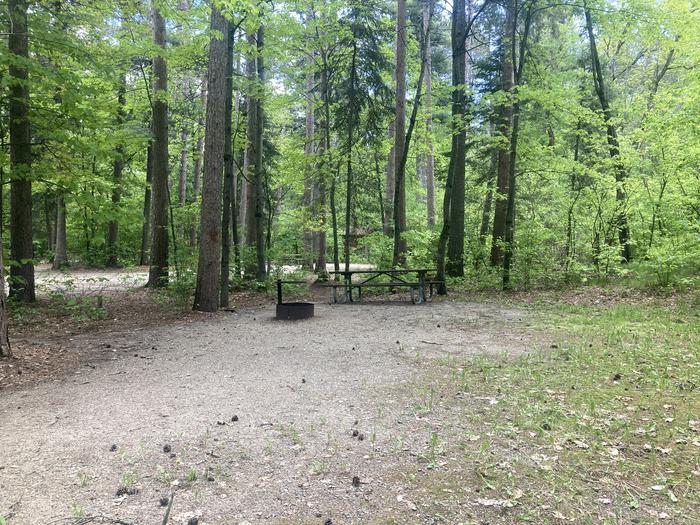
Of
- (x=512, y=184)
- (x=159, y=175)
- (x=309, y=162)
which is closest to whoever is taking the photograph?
(x=512, y=184)

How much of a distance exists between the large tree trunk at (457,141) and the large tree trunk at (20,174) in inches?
350

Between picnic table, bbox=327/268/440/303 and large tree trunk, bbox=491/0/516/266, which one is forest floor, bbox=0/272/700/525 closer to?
picnic table, bbox=327/268/440/303

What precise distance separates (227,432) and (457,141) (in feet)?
32.6

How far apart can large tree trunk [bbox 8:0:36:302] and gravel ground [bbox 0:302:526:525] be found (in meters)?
4.09

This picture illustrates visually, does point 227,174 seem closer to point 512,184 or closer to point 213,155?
point 213,155

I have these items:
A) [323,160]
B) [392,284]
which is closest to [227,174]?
[392,284]

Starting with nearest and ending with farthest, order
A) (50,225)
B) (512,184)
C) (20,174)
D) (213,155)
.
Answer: (20,174) < (213,155) < (512,184) < (50,225)

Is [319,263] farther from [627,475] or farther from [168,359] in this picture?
[627,475]

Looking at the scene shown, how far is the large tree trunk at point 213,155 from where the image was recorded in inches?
346

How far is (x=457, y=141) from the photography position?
11641 millimetres

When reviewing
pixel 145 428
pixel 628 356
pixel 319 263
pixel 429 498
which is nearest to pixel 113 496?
pixel 145 428

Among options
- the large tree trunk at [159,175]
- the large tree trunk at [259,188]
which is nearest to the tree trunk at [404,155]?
the large tree trunk at [259,188]

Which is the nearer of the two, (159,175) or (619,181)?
(619,181)

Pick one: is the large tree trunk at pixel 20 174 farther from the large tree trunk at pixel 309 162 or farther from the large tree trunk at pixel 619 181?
the large tree trunk at pixel 619 181
